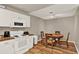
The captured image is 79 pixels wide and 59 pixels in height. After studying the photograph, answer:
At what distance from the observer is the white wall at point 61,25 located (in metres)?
1.43

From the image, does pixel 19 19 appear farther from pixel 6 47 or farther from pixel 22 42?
pixel 6 47

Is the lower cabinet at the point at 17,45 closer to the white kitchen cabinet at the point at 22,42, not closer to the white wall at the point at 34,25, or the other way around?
the white kitchen cabinet at the point at 22,42

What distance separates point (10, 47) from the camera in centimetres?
163

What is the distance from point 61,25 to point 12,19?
101 centimetres

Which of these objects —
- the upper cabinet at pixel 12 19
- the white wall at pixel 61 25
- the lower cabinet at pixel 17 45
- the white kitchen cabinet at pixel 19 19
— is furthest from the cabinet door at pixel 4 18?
the white wall at pixel 61 25

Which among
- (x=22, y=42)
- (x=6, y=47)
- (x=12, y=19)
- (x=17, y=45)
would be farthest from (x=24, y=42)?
(x=12, y=19)

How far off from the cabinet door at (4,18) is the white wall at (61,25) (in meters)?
0.82

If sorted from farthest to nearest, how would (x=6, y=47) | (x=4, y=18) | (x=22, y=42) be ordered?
(x=22, y=42)
(x=4, y=18)
(x=6, y=47)

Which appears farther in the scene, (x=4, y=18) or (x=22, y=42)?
(x=22, y=42)

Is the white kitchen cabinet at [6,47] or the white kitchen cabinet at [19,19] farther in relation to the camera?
the white kitchen cabinet at [19,19]

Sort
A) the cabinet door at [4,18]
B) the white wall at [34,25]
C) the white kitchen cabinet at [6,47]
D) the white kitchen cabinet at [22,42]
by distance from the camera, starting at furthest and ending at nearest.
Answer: the white kitchen cabinet at [22,42], the cabinet door at [4,18], the white wall at [34,25], the white kitchen cabinet at [6,47]

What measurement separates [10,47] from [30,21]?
63 cm

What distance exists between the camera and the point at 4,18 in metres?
1.70
